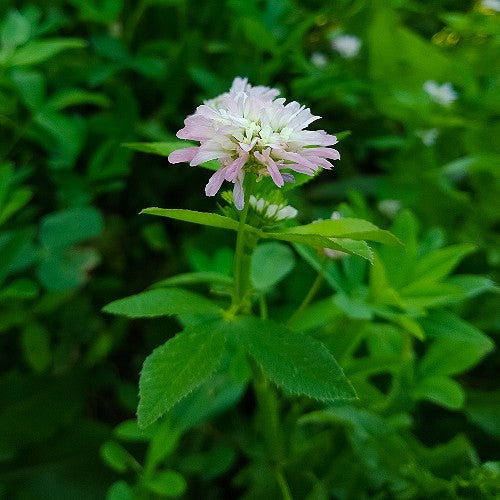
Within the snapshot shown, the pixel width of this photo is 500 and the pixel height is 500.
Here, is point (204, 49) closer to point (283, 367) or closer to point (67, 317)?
point (67, 317)

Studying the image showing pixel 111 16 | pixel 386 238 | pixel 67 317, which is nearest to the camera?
pixel 386 238

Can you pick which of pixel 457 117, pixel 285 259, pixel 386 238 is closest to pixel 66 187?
pixel 285 259

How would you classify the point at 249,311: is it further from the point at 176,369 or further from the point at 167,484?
the point at 167,484

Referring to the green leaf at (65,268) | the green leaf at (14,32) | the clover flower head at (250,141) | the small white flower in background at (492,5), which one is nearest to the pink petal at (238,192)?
the clover flower head at (250,141)

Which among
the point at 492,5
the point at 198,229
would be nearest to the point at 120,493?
the point at 198,229

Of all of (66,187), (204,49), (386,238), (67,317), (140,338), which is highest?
(386,238)

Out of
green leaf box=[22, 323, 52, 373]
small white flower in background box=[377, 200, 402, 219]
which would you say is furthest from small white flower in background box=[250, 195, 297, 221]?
small white flower in background box=[377, 200, 402, 219]

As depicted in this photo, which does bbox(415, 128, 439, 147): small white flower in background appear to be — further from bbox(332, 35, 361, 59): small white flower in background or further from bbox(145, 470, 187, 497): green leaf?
bbox(145, 470, 187, 497): green leaf
